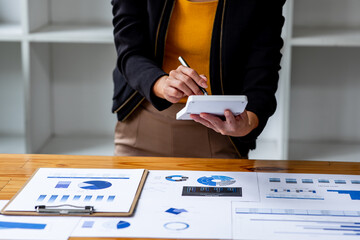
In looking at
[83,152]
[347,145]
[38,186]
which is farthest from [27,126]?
[347,145]

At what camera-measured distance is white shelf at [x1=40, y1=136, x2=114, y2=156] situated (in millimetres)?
2482

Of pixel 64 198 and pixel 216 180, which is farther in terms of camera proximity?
pixel 216 180

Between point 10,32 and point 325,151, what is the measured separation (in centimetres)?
146

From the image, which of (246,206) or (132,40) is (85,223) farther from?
(132,40)

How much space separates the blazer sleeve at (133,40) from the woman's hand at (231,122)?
0.28 meters

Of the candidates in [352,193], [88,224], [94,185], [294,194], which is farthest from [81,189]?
[352,193]

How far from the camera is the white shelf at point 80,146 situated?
2.48m

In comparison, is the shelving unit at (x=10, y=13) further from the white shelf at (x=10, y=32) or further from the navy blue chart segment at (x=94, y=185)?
the navy blue chart segment at (x=94, y=185)

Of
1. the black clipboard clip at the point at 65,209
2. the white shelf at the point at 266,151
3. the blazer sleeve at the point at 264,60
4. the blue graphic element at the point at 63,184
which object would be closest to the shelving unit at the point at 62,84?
the white shelf at the point at 266,151

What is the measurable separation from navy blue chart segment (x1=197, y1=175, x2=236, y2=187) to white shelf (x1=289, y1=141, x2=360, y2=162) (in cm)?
127

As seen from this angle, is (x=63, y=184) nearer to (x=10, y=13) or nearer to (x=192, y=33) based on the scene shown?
(x=192, y=33)

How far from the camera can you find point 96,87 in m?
2.65

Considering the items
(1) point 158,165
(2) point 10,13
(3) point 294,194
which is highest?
(2) point 10,13

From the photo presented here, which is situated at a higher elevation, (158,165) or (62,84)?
(62,84)
